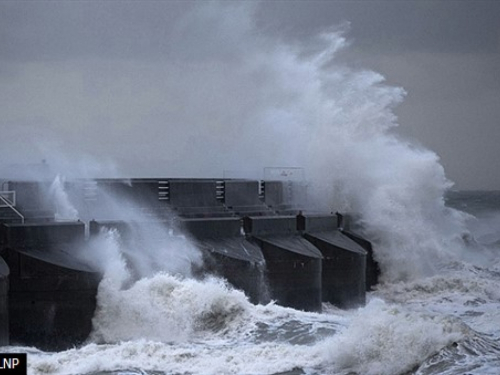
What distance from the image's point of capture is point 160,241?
1911 cm

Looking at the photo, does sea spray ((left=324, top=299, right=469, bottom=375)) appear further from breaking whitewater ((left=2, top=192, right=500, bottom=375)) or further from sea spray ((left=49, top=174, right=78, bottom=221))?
sea spray ((left=49, top=174, right=78, bottom=221))

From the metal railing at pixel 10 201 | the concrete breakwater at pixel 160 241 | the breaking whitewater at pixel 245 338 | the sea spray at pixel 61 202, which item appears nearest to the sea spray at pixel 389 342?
the breaking whitewater at pixel 245 338

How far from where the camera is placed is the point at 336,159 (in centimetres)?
2980

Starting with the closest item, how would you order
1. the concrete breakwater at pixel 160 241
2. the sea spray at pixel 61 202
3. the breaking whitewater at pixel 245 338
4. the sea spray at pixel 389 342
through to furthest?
the sea spray at pixel 389 342 < the breaking whitewater at pixel 245 338 < the concrete breakwater at pixel 160 241 < the sea spray at pixel 61 202

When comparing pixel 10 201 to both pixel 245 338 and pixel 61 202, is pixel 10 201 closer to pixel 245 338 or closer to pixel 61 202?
pixel 61 202

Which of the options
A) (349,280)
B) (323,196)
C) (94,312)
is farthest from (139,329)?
(323,196)

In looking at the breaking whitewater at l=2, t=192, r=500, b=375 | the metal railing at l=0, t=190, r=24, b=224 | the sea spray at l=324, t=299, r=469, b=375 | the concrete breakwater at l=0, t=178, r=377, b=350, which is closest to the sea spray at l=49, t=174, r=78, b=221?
the concrete breakwater at l=0, t=178, r=377, b=350

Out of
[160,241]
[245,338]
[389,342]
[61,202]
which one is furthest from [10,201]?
[389,342]

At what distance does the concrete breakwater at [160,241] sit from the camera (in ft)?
53.3

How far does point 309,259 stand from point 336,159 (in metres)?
9.44

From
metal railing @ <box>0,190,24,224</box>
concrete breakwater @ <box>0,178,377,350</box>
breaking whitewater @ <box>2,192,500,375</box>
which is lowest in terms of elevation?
breaking whitewater @ <box>2,192,500,375</box>

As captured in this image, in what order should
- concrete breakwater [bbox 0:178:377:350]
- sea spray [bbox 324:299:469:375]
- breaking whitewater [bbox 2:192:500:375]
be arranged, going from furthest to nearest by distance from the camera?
concrete breakwater [bbox 0:178:377:350] < breaking whitewater [bbox 2:192:500:375] < sea spray [bbox 324:299:469:375]

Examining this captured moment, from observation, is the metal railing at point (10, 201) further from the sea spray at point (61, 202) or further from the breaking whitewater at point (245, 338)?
the breaking whitewater at point (245, 338)

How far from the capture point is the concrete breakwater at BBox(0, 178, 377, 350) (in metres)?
16.2
